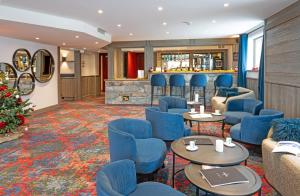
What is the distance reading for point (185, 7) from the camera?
5242mm

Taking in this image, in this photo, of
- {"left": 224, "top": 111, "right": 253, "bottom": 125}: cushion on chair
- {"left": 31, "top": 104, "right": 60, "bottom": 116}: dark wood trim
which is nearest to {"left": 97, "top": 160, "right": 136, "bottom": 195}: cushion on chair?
{"left": 224, "top": 111, "right": 253, "bottom": 125}: cushion on chair

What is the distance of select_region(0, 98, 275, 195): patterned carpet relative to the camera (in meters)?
3.06

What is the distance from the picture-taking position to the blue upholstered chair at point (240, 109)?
16.4 feet

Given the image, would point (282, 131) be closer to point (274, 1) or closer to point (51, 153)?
point (274, 1)

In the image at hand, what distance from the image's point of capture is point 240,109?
571cm

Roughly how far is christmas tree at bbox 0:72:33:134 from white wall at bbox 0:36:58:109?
177 centimetres

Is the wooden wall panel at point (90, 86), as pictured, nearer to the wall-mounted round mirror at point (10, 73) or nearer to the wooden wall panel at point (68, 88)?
the wooden wall panel at point (68, 88)

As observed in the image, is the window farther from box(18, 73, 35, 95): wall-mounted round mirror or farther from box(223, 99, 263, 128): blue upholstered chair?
box(18, 73, 35, 95): wall-mounted round mirror

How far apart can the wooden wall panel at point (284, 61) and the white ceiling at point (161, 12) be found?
0.98 feet

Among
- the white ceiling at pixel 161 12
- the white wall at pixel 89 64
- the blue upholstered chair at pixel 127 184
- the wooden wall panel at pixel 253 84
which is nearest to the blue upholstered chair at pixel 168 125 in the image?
the blue upholstered chair at pixel 127 184

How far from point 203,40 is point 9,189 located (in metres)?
8.87

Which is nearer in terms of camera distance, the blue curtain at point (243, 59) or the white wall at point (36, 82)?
the white wall at point (36, 82)

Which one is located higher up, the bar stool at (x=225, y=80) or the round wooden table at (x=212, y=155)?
the bar stool at (x=225, y=80)

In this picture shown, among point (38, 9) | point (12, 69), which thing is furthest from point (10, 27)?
point (12, 69)
